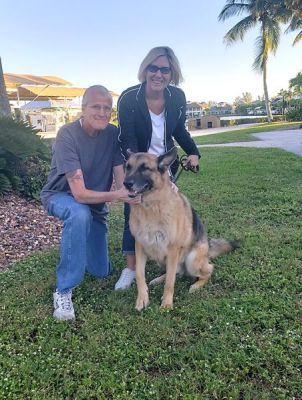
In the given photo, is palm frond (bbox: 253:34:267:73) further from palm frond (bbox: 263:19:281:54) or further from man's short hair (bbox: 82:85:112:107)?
man's short hair (bbox: 82:85:112:107)

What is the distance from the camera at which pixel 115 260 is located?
434cm

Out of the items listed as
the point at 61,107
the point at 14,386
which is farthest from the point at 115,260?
the point at 61,107

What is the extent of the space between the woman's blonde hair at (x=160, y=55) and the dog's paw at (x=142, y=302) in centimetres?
203

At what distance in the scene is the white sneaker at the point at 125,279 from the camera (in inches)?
144

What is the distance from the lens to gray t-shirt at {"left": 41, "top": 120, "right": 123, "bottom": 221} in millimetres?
3218

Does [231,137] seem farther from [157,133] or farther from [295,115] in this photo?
[157,133]

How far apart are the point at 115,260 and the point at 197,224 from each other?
1174mm

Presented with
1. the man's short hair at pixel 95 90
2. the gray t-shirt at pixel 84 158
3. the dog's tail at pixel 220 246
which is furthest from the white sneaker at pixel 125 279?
the man's short hair at pixel 95 90

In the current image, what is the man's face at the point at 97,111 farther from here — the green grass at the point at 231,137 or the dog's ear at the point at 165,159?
the green grass at the point at 231,137

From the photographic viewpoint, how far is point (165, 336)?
2.79m

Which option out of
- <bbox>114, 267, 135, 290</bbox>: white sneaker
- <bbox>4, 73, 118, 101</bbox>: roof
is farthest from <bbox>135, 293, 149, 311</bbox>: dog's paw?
<bbox>4, 73, 118, 101</bbox>: roof

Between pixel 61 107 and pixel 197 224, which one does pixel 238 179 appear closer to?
pixel 197 224

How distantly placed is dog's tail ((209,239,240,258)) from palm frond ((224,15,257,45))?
112ft

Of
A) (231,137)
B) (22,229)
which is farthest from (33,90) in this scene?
(22,229)
